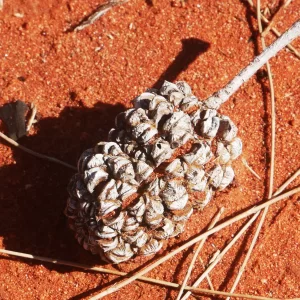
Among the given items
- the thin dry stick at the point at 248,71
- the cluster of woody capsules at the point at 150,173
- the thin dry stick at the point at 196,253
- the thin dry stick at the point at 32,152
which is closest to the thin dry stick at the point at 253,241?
the thin dry stick at the point at 196,253

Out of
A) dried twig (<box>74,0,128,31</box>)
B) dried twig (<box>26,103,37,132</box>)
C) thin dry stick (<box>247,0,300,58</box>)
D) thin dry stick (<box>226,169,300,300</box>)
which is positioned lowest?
dried twig (<box>26,103,37,132</box>)

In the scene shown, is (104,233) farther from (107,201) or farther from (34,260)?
(34,260)

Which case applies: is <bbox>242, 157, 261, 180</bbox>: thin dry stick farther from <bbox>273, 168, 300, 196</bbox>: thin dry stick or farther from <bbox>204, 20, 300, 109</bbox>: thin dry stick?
<bbox>204, 20, 300, 109</bbox>: thin dry stick

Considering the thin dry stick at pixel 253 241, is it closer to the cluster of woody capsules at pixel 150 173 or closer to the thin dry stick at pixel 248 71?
the cluster of woody capsules at pixel 150 173

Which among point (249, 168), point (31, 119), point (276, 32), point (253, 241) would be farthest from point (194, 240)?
point (276, 32)

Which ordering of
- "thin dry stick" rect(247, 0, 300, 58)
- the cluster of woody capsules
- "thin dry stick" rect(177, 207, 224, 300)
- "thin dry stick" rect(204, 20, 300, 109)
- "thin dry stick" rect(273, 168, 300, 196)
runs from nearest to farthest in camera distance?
the cluster of woody capsules → "thin dry stick" rect(204, 20, 300, 109) → "thin dry stick" rect(177, 207, 224, 300) → "thin dry stick" rect(273, 168, 300, 196) → "thin dry stick" rect(247, 0, 300, 58)

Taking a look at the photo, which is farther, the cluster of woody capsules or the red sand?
the red sand

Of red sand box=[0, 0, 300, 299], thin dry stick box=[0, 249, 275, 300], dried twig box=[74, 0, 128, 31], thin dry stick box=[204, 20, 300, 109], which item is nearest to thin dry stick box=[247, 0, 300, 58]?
red sand box=[0, 0, 300, 299]
